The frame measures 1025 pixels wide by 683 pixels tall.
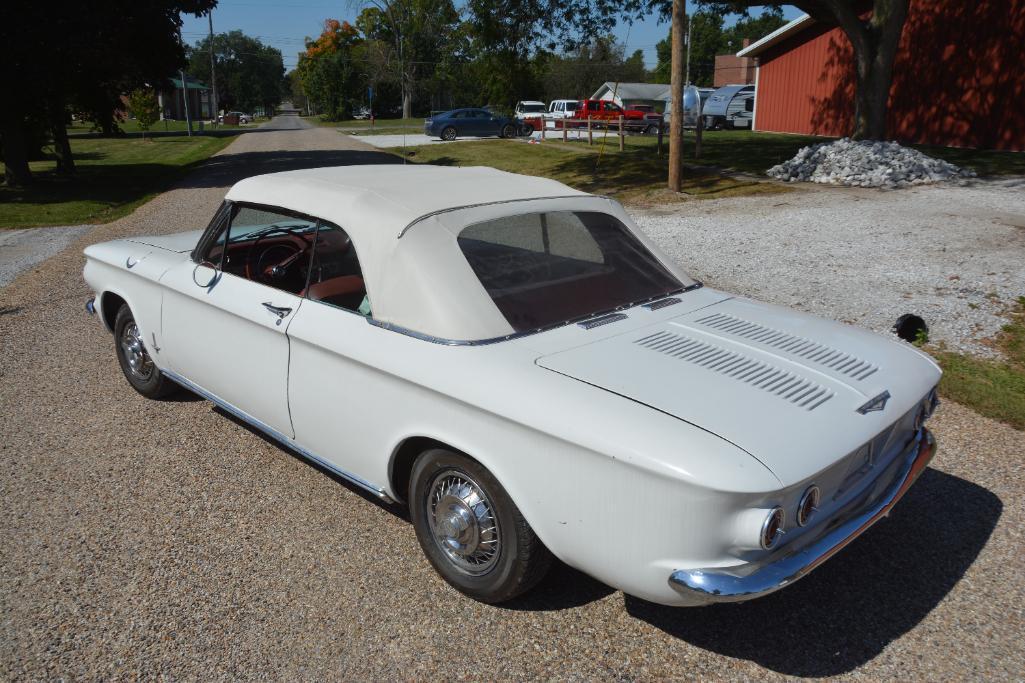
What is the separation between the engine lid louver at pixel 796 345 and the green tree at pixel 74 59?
17.3 metres

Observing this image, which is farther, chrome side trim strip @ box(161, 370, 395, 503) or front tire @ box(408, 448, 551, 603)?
chrome side trim strip @ box(161, 370, 395, 503)

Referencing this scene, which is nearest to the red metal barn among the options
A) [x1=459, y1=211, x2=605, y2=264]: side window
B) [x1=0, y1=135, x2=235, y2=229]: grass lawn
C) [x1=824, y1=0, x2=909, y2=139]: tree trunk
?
[x1=824, y1=0, x2=909, y2=139]: tree trunk

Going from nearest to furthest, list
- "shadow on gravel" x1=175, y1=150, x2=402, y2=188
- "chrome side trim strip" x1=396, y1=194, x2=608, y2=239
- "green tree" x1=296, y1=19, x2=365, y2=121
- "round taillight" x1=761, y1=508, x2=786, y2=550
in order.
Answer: "round taillight" x1=761, y1=508, x2=786, y2=550, "chrome side trim strip" x1=396, y1=194, x2=608, y2=239, "shadow on gravel" x1=175, y1=150, x2=402, y2=188, "green tree" x1=296, y1=19, x2=365, y2=121

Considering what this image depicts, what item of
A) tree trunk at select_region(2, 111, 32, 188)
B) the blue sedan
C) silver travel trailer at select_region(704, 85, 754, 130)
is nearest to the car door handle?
tree trunk at select_region(2, 111, 32, 188)

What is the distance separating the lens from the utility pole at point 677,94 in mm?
13273

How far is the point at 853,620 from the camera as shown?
2.92 metres

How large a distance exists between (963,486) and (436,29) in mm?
71576

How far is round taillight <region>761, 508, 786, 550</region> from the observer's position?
2293 millimetres

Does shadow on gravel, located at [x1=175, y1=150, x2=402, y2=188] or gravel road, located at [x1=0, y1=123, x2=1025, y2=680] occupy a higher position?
shadow on gravel, located at [x1=175, y1=150, x2=402, y2=188]

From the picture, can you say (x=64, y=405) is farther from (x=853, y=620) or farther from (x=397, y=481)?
(x=853, y=620)

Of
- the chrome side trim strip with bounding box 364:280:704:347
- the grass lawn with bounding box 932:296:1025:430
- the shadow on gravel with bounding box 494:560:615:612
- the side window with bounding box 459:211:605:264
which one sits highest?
the side window with bounding box 459:211:605:264

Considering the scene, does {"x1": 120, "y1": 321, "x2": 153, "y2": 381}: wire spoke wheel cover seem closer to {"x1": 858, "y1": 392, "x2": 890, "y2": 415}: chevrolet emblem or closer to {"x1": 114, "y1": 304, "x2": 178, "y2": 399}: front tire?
{"x1": 114, "y1": 304, "x2": 178, "y2": 399}: front tire

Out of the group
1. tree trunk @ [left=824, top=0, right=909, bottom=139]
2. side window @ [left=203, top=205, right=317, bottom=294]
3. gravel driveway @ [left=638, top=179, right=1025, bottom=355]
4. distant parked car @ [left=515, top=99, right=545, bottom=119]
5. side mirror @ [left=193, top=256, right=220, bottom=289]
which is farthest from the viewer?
distant parked car @ [left=515, top=99, right=545, bottom=119]

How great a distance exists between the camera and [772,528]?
233cm
